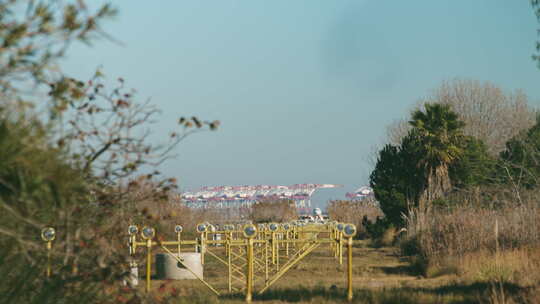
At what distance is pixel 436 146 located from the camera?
31906mm

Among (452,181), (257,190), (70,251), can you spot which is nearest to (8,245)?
(70,251)

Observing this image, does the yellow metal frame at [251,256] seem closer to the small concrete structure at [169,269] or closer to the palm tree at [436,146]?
the small concrete structure at [169,269]

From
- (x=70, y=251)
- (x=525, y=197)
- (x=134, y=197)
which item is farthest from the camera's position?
(x=525, y=197)

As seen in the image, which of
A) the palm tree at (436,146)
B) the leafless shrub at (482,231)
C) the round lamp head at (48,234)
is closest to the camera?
the round lamp head at (48,234)

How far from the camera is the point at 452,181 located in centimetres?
3309

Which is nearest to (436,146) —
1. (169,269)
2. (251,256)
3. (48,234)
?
(169,269)

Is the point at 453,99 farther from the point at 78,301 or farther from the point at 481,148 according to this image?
the point at 78,301

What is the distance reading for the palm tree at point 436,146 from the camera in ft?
104

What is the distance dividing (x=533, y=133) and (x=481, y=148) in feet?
12.7

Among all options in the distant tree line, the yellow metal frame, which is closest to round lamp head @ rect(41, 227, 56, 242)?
the yellow metal frame

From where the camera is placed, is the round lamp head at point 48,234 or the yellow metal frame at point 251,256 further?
the yellow metal frame at point 251,256

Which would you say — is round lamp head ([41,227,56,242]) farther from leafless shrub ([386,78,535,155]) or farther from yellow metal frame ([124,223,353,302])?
leafless shrub ([386,78,535,155])

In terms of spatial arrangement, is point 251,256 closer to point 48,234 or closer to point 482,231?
point 48,234

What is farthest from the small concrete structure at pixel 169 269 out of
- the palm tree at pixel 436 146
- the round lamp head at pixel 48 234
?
the palm tree at pixel 436 146
